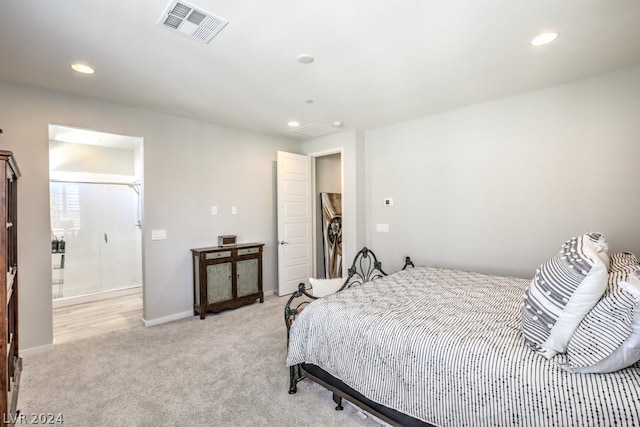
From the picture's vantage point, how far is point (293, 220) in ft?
16.3

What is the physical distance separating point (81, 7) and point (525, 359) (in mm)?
3125

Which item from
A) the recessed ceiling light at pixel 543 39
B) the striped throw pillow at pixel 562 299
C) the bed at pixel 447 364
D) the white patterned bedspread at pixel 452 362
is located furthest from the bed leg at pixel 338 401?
the recessed ceiling light at pixel 543 39

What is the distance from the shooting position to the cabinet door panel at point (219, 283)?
3.94 meters

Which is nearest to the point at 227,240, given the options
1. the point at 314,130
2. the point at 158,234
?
the point at 158,234

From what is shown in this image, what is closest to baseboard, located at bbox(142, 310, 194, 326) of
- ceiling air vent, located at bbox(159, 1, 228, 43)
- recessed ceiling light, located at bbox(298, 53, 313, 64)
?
ceiling air vent, located at bbox(159, 1, 228, 43)

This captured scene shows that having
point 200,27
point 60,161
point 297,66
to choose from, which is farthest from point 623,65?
point 60,161

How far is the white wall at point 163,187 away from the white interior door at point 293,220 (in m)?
0.25

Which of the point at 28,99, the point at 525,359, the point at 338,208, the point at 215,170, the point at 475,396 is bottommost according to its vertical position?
the point at 475,396

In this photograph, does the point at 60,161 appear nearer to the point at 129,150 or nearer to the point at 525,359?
the point at 129,150

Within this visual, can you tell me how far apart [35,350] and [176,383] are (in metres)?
1.73

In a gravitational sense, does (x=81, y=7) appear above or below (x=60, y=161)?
above

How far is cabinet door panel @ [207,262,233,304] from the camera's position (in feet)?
12.9

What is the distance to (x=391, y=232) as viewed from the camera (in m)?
4.38

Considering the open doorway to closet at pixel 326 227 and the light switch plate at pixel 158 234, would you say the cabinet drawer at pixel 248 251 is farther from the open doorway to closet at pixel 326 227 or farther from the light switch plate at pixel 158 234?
the open doorway to closet at pixel 326 227
